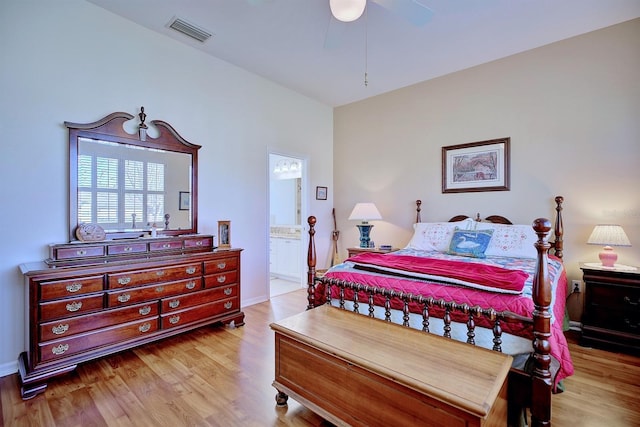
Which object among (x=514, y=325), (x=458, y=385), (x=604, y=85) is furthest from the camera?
(x=604, y=85)

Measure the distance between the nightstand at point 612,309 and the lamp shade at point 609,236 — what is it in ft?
0.79

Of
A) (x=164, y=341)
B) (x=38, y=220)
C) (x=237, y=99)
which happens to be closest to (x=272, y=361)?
(x=164, y=341)

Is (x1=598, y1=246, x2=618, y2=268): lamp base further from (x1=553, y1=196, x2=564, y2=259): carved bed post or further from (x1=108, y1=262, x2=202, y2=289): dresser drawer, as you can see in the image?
(x1=108, y1=262, x2=202, y2=289): dresser drawer

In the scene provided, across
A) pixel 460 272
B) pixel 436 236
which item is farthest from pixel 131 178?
pixel 436 236

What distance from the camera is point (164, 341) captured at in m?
2.90

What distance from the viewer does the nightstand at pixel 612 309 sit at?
264cm

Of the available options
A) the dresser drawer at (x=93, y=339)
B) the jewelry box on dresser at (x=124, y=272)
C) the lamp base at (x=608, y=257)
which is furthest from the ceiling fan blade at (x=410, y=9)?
the dresser drawer at (x=93, y=339)

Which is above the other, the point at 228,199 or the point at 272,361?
the point at 228,199

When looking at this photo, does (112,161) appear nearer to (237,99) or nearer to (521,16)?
(237,99)

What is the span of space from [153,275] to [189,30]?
8.05ft

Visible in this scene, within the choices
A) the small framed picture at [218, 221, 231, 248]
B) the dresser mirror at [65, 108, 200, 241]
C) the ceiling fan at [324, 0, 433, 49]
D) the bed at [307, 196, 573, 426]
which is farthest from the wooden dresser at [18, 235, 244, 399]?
the ceiling fan at [324, 0, 433, 49]

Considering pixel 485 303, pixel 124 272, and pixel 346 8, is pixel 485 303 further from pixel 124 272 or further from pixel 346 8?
pixel 124 272

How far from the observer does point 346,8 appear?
1.91 meters

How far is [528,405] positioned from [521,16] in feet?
10.6
